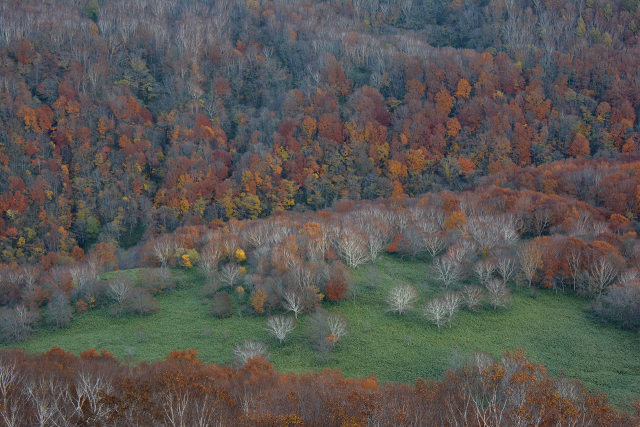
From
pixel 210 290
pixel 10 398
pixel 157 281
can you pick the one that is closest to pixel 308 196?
pixel 210 290

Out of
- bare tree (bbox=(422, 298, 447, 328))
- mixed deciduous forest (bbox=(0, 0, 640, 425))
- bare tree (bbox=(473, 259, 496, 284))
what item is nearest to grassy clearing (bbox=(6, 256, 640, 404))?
bare tree (bbox=(422, 298, 447, 328))

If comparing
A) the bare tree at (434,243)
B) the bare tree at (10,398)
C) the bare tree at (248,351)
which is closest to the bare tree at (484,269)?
the bare tree at (434,243)

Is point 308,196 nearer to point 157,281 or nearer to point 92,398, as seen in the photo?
point 157,281

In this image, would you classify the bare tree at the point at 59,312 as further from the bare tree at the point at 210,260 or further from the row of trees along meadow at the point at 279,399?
the row of trees along meadow at the point at 279,399

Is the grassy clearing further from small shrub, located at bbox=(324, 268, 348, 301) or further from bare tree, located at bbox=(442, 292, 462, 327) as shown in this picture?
small shrub, located at bbox=(324, 268, 348, 301)

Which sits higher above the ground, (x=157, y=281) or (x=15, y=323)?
(x=157, y=281)

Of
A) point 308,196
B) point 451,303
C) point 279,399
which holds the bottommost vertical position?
point 308,196

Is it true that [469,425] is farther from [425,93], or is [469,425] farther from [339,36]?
[339,36]
